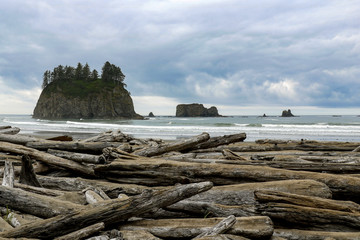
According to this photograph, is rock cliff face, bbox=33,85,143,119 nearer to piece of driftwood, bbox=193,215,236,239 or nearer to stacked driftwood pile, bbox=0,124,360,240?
stacked driftwood pile, bbox=0,124,360,240

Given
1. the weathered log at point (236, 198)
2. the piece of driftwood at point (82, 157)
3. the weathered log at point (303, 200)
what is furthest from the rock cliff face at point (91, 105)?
the weathered log at point (303, 200)

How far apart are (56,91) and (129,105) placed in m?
32.0

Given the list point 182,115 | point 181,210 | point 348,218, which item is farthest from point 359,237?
point 182,115

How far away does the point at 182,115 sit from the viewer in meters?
152

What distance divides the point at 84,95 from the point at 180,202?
11731 cm

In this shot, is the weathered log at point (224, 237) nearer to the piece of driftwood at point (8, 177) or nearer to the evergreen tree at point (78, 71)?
the piece of driftwood at point (8, 177)

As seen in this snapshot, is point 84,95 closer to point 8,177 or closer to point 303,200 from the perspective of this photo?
point 8,177

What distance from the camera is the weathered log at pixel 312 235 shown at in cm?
335

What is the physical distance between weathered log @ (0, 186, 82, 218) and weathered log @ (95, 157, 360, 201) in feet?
4.15

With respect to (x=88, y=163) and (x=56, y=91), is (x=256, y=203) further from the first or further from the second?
(x=56, y=91)

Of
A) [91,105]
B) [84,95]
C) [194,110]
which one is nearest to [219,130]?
[91,105]

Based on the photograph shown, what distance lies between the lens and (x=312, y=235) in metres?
3.41

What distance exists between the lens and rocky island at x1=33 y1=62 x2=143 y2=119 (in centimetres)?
11094

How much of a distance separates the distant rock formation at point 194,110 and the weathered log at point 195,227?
14376 centimetres
